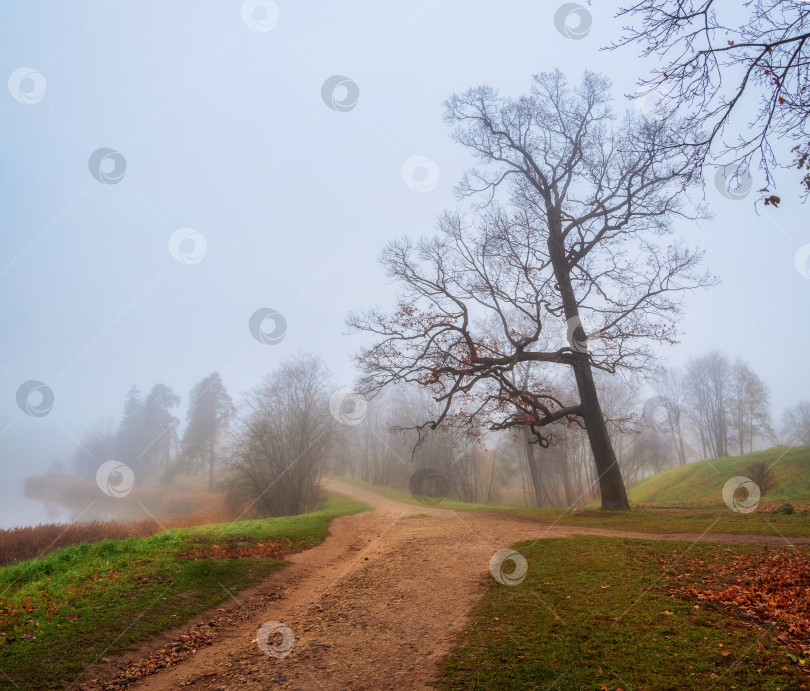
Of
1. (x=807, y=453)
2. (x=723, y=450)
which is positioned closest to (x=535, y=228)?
(x=807, y=453)

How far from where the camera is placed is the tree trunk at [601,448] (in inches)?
614

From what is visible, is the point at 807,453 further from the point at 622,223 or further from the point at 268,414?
the point at 268,414

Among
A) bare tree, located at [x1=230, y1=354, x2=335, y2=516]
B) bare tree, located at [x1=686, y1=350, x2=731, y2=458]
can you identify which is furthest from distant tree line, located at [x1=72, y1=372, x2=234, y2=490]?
bare tree, located at [x1=686, y1=350, x2=731, y2=458]

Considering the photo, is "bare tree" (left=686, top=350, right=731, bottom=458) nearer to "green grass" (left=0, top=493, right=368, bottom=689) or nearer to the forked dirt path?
the forked dirt path

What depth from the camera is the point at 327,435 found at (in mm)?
31641

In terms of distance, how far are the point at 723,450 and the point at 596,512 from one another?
147 ft

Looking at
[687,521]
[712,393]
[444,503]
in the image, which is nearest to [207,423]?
[444,503]

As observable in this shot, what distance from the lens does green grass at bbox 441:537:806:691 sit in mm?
4113

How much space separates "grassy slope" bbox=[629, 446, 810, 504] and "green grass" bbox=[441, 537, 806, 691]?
52.7 feet

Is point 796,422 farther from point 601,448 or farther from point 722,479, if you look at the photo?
point 601,448

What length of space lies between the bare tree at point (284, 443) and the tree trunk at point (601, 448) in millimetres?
19263

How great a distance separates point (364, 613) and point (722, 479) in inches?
1111

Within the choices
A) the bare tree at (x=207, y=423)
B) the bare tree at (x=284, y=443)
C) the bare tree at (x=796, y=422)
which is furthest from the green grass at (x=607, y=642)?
the bare tree at (x=796, y=422)

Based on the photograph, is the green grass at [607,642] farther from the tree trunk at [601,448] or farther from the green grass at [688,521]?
the tree trunk at [601,448]
